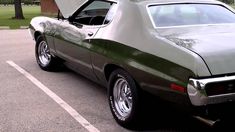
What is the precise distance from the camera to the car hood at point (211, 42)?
3.96 m

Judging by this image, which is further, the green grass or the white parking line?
the green grass

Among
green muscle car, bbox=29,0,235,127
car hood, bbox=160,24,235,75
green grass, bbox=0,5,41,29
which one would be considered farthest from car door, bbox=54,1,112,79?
green grass, bbox=0,5,41,29

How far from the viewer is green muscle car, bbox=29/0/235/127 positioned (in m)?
3.94

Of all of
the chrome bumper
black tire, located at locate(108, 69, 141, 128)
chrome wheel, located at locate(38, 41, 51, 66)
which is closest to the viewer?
the chrome bumper

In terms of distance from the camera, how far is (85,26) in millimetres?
5887

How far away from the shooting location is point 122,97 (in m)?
5.00

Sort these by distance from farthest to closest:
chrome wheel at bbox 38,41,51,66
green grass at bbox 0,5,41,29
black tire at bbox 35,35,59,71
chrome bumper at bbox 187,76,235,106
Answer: green grass at bbox 0,5,41,29, chrome wheel at bbox 38,41,51,66, black tire at bbox 35,35,59,71, chrome bumper at bbox 187,76,235,106

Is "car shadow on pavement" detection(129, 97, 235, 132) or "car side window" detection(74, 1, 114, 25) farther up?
"car side window" detection(74, 1, 114, 25)

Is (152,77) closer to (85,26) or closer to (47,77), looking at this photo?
(85,26)

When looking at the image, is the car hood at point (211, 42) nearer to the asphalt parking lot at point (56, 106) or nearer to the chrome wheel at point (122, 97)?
the chrome wheel at point (122, 97)

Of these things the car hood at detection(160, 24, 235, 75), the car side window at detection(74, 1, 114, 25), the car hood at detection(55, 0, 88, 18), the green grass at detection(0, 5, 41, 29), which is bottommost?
the green grass at detection(0, 5, 41, 29)

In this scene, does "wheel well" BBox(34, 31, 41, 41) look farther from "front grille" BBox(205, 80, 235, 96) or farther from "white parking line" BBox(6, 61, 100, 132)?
"front grille" BBox(205, 80, 235, 96)

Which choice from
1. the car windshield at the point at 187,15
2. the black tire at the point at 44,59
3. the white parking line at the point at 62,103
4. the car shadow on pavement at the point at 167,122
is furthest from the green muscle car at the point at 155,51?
the black tire at the point at 44,59

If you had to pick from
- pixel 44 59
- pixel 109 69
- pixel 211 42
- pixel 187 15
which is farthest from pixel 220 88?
pixel 44 59
